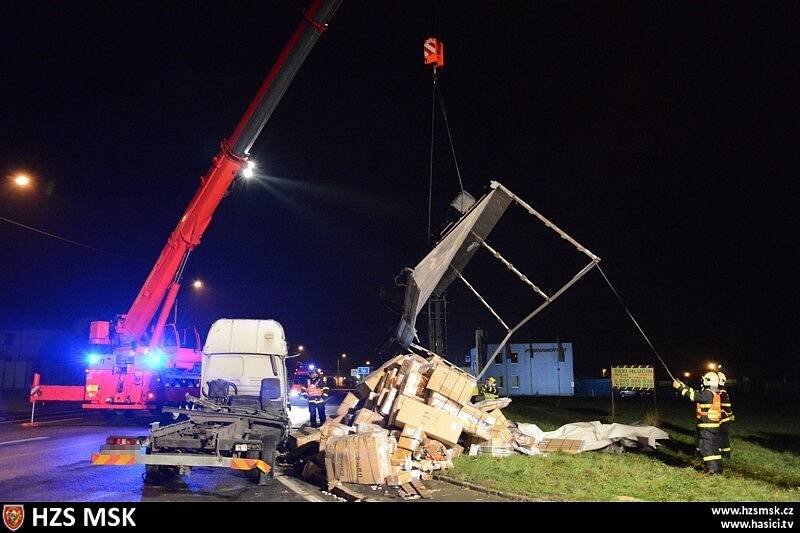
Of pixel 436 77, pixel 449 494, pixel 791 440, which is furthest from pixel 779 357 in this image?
pixel 449 494

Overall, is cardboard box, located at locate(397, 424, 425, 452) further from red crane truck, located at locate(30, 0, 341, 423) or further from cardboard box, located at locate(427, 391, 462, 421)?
red crane truck, located at locate(30, 0, 341, 423)

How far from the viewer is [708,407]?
29.3 ft

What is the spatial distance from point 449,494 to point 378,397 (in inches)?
156

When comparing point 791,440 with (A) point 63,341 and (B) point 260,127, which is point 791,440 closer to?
(B) point 260,127

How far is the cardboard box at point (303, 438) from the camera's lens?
9.48m

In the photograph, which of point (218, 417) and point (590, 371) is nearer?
point (218, 417)

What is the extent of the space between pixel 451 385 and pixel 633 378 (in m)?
7.10

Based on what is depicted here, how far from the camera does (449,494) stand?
7.61 m

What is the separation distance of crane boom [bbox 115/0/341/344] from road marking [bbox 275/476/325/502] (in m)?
7.76

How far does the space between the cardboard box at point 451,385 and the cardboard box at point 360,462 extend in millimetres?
2240

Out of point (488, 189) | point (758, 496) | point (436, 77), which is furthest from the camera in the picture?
point (436, 77)

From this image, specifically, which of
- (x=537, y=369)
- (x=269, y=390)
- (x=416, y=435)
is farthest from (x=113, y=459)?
(x=537, y=369)
